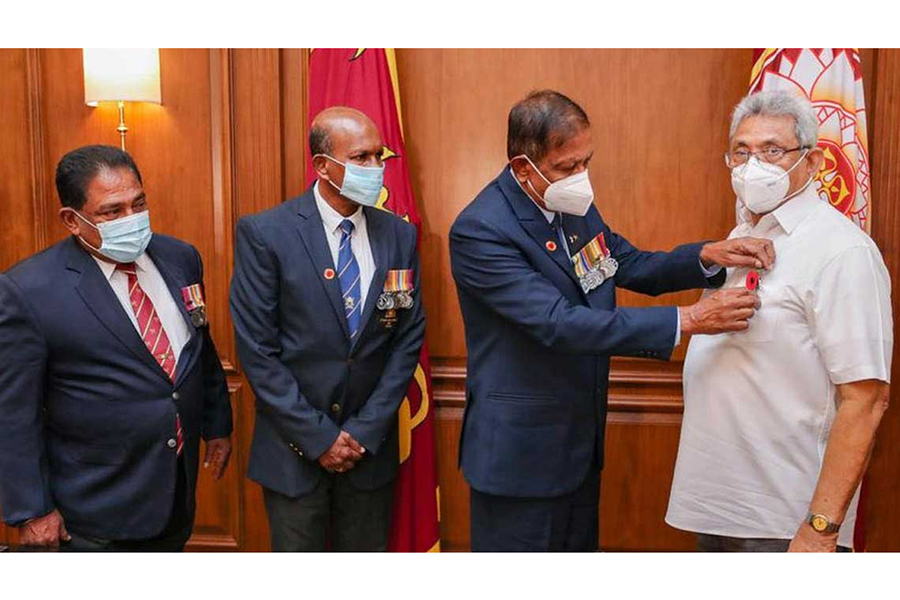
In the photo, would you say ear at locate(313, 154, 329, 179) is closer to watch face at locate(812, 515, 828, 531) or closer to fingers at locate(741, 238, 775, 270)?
fingers at locate(741, 238, 775, 270)

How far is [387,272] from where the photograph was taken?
8.07 feet

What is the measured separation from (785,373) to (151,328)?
1.55 metres

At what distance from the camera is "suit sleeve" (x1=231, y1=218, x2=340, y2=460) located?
235 cm

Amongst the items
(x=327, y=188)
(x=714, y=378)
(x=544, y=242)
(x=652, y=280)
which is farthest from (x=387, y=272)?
(x=714, y=378)

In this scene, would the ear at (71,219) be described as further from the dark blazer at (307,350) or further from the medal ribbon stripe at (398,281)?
the medal ribbon stripe at (398,281)

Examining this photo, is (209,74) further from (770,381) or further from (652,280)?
(770,381)

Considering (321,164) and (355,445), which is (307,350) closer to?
(355,445)

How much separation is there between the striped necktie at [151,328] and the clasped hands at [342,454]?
44 cm

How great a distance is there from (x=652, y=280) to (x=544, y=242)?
46cm

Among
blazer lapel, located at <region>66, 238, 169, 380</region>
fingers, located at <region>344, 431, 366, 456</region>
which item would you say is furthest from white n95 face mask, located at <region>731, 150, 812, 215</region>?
blazer lapel, located at <region>66, 238, 169, 380</region>

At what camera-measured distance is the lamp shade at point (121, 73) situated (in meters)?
2.88

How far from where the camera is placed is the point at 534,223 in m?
2.10

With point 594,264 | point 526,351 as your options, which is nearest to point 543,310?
point 526,351

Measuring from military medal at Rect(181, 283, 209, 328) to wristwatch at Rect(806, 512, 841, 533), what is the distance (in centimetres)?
161
